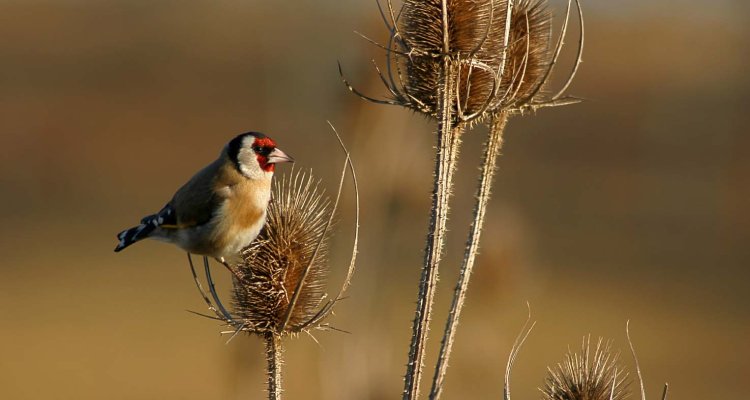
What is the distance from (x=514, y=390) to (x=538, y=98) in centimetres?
1586

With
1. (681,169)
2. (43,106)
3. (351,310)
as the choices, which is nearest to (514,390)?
(351,310)

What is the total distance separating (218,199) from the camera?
647cm

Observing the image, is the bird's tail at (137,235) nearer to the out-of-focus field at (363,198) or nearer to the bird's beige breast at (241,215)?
the bird's beige breast at (241,215)

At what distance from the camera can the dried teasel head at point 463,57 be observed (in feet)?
16.3

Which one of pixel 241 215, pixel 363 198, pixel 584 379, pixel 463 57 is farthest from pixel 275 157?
pixel 363 198

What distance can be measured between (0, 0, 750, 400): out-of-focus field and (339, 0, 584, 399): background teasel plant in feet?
11.4

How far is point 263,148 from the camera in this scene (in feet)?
21.2

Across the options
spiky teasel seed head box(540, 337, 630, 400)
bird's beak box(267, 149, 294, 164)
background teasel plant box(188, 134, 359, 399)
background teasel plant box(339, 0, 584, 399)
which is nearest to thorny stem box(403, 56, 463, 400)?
background teasel plant box(339, 0, 584, 399)

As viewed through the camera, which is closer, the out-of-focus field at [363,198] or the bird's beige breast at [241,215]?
the bird's beige breast at [241,215]

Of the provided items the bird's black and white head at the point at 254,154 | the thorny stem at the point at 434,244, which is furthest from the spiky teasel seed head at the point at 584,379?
the bird's black and white head at the point at 254,154

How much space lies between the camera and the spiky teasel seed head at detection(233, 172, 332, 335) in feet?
17.9

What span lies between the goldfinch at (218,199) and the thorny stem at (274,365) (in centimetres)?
80

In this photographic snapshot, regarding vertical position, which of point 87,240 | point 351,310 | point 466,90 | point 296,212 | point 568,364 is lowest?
point 87,240

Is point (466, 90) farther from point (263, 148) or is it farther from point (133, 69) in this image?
point (133, 69)
